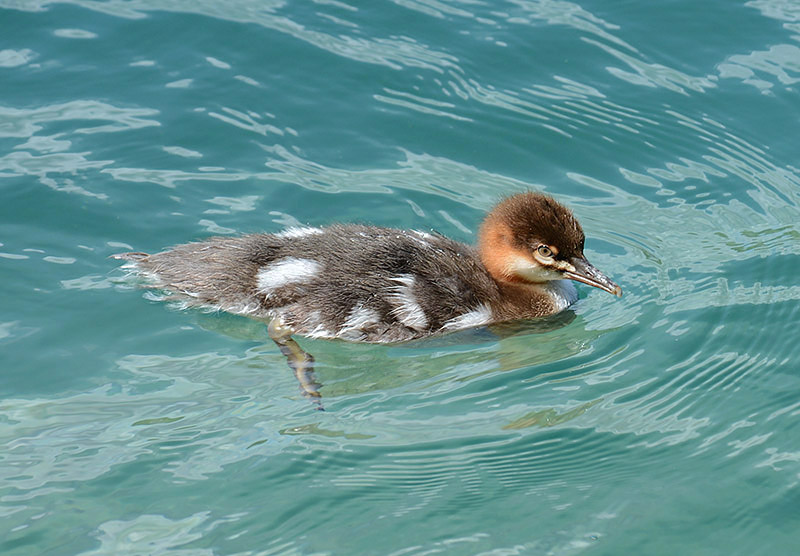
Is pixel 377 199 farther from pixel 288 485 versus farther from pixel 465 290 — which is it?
pixel 288 485

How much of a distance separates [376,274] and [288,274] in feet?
1.49

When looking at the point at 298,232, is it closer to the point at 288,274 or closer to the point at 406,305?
the point at 288,274

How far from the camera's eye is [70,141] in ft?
23.0

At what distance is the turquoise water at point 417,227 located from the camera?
441cm

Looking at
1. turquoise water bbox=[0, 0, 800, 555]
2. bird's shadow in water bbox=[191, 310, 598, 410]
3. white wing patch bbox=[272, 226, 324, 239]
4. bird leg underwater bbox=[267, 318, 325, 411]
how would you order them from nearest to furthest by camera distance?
turquoise water bbox=[0, 0, 800, 555] → bird leg underwater bbox=[267, 318, 325, 411] → bird's shadow in water bbox=[191, 310, 598, 410] → white wing patch bbox=[272, 226, 324, 239]

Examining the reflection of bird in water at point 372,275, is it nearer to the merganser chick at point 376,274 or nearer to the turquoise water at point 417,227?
the merganser chick at point 376,274

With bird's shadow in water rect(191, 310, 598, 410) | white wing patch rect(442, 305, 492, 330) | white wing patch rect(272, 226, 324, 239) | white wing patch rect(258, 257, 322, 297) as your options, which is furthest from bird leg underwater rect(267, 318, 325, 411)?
white wing patch rect(442, 305, 492, 330)

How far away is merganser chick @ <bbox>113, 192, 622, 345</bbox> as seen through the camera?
5.66 metres

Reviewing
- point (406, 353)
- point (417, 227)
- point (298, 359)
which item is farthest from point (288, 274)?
point (417, 227)

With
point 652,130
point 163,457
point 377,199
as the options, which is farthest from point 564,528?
point 652,130

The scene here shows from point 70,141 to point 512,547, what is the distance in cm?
425

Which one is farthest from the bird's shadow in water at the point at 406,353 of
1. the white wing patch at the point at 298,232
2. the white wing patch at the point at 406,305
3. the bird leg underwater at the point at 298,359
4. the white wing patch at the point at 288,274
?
the white wing patch at the point at 298,232

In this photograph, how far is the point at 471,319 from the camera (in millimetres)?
5812

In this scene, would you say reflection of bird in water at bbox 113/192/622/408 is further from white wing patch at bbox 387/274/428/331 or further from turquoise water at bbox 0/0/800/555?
turquoise water at bbox 0/0/800/555
